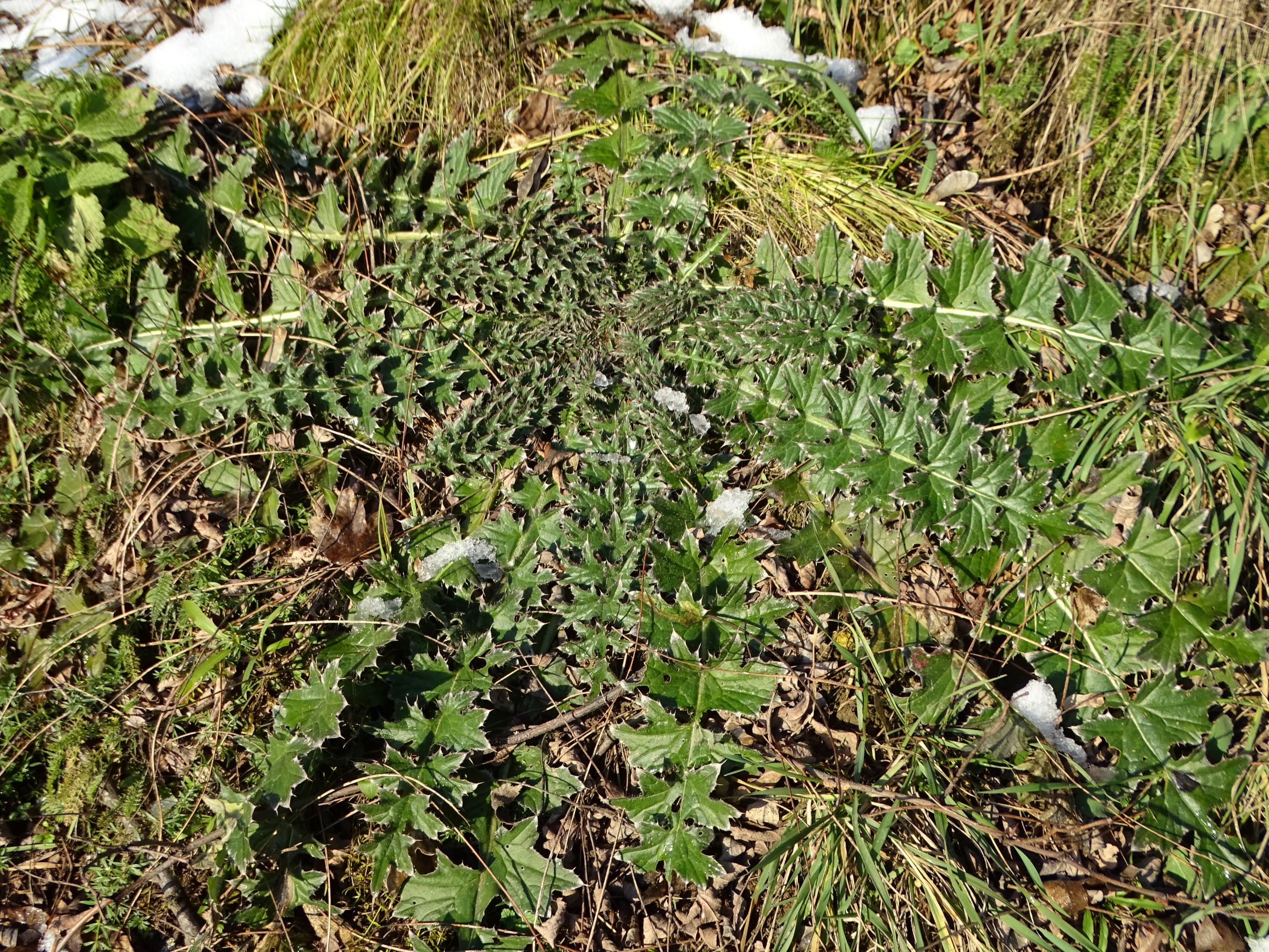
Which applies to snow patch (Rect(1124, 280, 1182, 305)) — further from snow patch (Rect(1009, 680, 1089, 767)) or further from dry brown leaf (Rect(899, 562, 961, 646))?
snow patch (Rect(1009, 680, 1089, 767))

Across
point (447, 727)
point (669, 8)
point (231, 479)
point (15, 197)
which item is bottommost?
point (447, 727)

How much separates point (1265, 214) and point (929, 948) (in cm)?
269

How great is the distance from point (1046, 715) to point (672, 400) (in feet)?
5.05

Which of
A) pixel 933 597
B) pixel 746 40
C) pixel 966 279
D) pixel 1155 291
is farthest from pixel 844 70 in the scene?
pixel 933 597

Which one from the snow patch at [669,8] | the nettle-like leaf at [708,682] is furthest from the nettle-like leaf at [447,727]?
the snow patch at [669,8]

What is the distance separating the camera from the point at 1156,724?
237 centimetres

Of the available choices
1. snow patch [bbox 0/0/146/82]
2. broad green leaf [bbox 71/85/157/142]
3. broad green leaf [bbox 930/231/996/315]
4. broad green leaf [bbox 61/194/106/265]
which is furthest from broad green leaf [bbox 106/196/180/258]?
broad green leaf [bbox 930/231/996/315]

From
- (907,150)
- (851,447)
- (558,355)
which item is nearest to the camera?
(851,447)

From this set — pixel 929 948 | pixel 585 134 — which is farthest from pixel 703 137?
pixel 929 948

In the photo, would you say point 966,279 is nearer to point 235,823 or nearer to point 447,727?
point 447,727

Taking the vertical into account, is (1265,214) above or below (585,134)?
below

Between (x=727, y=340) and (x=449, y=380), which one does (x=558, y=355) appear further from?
(x=727, y=340)

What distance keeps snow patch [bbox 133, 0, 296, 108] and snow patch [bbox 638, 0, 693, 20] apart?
4.48 feet

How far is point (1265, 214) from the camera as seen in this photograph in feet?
9.14
